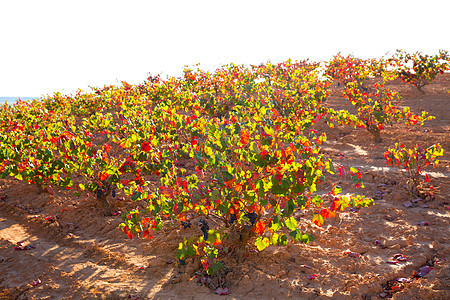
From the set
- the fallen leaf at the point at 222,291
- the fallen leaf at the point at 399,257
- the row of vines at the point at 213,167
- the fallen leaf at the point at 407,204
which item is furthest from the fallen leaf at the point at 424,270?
the fallen leaf at the point at 222,291

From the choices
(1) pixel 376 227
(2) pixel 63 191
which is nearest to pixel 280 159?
(1) pixel 376 227

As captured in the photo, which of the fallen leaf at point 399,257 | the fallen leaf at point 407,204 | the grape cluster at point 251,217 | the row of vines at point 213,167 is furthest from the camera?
the fallen leaf at point 407,204

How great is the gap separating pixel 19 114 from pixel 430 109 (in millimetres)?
18857

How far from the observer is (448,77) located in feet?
67.5

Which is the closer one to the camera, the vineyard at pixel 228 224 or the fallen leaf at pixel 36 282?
the vineyard at pixel 228 224

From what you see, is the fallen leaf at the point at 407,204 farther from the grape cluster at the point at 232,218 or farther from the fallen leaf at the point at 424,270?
the grape cluster at the point at 232,218

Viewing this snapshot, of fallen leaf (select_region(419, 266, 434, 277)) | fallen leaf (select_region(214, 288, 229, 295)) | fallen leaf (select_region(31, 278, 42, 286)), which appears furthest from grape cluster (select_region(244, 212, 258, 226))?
fallen leaf (select_region(31, 278, 42, 286))

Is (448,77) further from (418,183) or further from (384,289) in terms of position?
(384,289)

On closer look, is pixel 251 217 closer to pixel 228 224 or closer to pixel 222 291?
pixel 228 224

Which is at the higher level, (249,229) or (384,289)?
(249,229)

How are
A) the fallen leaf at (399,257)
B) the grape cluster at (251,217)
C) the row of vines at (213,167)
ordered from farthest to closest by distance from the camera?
the grape cluster at (251,217), the fallen leaf at (399,257), the row of vines at (213,167)

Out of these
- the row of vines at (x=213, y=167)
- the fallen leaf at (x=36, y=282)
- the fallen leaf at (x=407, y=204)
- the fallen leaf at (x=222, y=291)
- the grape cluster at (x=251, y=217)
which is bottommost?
the fallen leaf at (x=222, y=291)

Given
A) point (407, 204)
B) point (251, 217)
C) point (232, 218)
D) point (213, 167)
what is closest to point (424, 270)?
point (407, 204)

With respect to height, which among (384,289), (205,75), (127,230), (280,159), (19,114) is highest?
(205,75)
